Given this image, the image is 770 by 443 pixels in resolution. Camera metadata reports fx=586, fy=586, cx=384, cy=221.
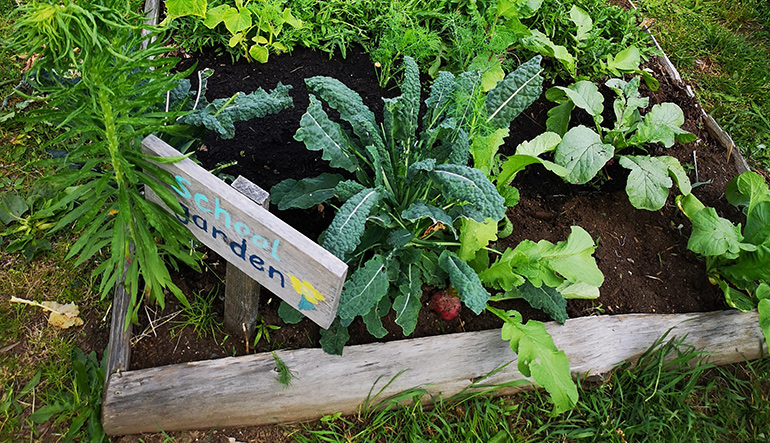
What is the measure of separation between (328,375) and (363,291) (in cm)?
35

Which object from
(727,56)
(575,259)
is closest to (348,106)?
(575,259)

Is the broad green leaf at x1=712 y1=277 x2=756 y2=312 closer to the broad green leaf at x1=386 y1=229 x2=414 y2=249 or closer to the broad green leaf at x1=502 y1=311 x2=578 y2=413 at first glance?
the broad green leaf at x1=502 y1=311 x2=578 y2=413

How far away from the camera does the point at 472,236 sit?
7.21ft

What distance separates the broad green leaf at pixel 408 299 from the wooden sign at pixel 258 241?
46cm

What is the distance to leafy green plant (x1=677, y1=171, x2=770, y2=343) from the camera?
2299 millimetres

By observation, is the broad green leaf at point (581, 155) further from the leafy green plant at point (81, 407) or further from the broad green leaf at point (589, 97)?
the leafy green plant at point (81, 407)

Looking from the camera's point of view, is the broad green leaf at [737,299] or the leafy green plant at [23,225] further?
the leafy green plant at [23,225]

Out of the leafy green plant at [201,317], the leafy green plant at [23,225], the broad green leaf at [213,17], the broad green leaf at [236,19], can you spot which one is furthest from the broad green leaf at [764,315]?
the leafy green plant at [23,225]

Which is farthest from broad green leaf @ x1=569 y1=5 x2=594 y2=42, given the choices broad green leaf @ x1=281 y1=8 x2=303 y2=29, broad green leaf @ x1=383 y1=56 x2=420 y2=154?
broad green leaf @ x1=281 y1=8 x2=303 y2=29

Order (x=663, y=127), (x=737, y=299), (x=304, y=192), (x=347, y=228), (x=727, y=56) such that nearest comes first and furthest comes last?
(x=347, y=228)
(x=304, y=192)
(x=737, y=299)
(x=663, y=127)
(x=727, y=56)

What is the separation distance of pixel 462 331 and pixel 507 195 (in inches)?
21.9

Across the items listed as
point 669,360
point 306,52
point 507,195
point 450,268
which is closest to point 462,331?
point 450,268

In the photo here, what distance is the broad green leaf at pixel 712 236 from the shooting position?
231cm

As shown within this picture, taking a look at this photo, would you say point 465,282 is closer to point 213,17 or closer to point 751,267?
point 751,267
